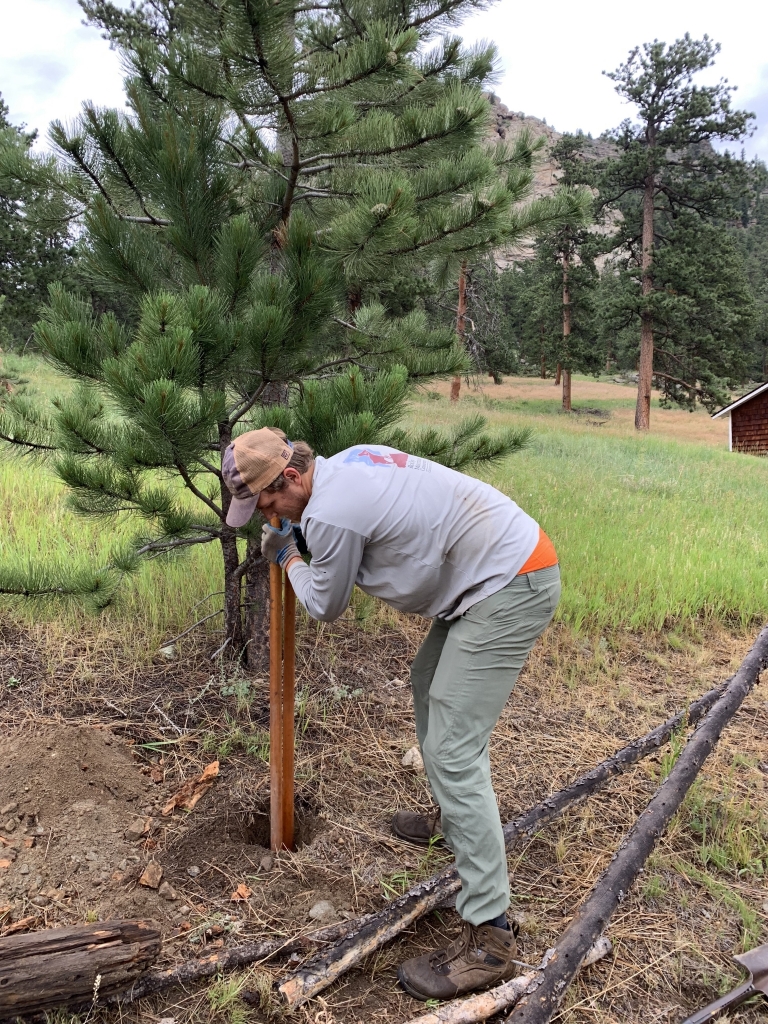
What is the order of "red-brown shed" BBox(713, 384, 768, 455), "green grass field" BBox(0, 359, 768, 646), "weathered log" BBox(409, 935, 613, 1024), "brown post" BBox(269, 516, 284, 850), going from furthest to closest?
"red-brown shed" BBox(713, 384, 768, 455), "green grass field" BBox(0, 359, 768, 646), "brown post" BBox(269, 516, 284, 850), "weathered log" BBox(409, 935, 613, 1024)

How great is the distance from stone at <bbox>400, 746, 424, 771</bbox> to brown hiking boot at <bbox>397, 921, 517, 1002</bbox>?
1.06 metres

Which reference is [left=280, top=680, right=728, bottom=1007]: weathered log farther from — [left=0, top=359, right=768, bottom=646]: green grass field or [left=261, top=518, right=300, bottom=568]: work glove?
[left=0, top=359, right=768, bottom=646]: green grass field

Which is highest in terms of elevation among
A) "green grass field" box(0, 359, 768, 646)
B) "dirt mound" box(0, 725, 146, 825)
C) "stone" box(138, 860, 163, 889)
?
"green grass field" box(0, 359, 768, 646)

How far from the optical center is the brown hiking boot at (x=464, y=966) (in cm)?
195

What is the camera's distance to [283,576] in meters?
2.39

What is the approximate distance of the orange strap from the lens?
2.00 meters

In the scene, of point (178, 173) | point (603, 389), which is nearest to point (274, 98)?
point (178, 173)

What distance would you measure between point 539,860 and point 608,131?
2412 cm

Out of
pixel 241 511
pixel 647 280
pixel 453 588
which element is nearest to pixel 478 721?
pixel 453 588

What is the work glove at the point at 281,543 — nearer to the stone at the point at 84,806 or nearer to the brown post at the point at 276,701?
the brown post at the point at 276,701

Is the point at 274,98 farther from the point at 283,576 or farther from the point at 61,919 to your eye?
the point at 61,919

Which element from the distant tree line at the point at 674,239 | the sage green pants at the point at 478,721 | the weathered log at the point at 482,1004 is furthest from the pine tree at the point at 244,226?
the distant tree line at the point at 674,239

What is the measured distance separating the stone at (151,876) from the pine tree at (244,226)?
1.10m

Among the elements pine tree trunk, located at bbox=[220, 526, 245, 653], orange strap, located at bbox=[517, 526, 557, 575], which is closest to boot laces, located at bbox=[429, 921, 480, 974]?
orange strap, located at bbox=[517, 526, 557, 575]
